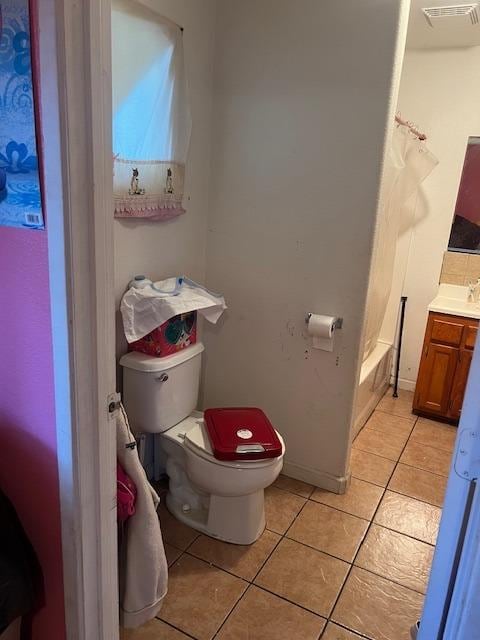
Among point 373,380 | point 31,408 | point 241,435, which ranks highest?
point 31,408

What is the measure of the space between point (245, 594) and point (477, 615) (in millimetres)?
1325

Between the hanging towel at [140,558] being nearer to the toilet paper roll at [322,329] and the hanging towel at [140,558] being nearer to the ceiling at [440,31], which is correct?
the toilet paper roll at [322,329]

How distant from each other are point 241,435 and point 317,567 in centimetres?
61

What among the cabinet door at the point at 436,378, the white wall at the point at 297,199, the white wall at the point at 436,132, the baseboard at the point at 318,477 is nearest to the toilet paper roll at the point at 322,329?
the white wall at the point at 297,199

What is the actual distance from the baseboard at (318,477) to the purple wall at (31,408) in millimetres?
1405

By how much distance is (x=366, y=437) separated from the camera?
3.01 m

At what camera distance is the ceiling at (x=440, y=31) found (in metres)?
2.47

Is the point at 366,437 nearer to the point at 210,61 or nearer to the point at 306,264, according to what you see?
the point at 306,264

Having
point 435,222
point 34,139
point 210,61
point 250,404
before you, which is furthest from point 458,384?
point 34,139

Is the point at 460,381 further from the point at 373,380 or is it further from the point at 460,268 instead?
the point at 460,268

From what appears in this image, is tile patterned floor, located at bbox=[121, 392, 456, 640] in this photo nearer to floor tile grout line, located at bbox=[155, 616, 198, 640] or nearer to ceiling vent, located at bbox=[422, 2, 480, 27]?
floor tile grout line, located at bbox=[155, 616, 198, 640]

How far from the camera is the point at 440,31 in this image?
283 centimetres

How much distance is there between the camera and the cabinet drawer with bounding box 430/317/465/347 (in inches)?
118

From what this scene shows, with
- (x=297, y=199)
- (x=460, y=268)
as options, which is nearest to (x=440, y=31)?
(x=460, y=268)
